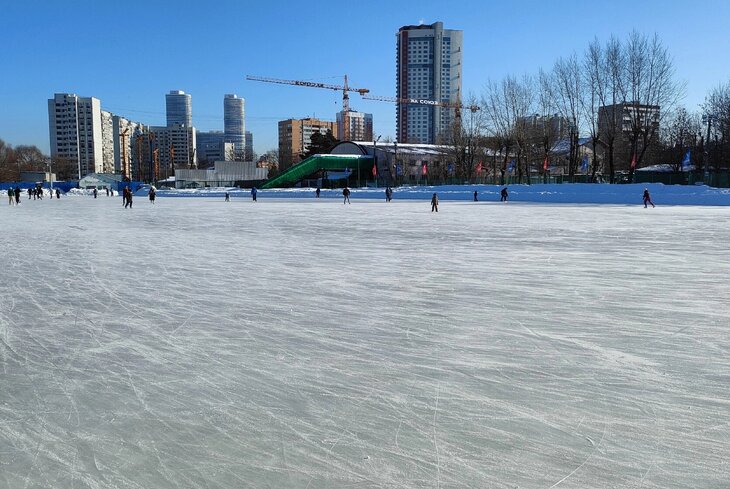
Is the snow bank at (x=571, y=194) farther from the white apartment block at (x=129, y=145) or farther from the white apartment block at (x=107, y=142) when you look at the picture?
the white apartment block at (x=107, y=142)

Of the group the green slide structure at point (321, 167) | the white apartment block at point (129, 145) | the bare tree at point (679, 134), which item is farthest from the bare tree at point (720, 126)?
the white apartment block at point (129, 145)

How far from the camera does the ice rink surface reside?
2.53 m

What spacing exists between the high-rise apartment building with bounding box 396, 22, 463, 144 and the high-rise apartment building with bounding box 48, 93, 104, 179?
74.6 meters

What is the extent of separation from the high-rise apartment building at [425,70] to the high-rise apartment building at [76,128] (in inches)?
2938

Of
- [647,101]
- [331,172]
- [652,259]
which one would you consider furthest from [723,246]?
[331,172]

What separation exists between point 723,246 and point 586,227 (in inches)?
192

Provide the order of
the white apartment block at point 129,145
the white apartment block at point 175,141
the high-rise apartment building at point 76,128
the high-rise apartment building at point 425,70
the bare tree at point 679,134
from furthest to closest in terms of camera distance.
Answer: the white apartment block at point 175,141 → the high-rise apartment building at point 425,70 → the white apartment block at point 129,145 → the high-rise apartment building at point 76,128 → the bare tree at point 679,134

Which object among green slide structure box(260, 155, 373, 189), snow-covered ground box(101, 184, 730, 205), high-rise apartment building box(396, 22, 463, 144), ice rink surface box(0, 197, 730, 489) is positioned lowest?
ice rink surface box(0, 197, 730, 489)

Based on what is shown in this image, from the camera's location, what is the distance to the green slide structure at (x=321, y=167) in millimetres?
60188

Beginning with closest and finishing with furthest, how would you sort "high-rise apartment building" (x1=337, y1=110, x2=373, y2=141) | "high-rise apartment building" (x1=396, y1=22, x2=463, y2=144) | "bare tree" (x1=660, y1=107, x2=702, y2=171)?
"bare tree" (x1=660, y1=107, x2=702, y2=171)
"high-rise apartment building" (x1=396, y1=22, x2=463, y2=144)
"high-rise apartment building" (x1=337, y1=110, x2=373, y2=141)

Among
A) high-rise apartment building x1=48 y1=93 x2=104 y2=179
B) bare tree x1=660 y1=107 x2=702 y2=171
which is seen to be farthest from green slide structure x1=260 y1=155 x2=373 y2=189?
high-rise apartment building x1=48 y1=93 x2=104 y2=179

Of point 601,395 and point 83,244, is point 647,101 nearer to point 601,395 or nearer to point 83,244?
point 83,244

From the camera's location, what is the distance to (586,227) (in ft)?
51.5

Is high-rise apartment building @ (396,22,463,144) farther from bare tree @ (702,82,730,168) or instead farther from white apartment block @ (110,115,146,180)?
bare tree @ (702,82,730,168)
